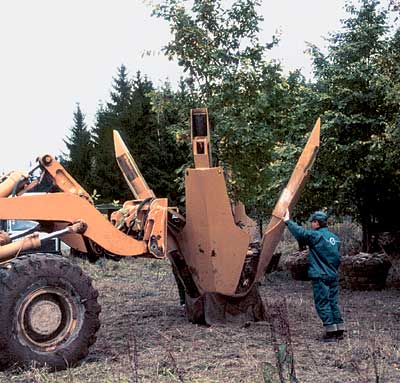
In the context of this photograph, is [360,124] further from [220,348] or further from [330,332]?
[220,348]

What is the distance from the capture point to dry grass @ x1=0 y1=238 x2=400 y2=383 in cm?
647

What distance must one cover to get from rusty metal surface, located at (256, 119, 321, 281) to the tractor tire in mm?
2817

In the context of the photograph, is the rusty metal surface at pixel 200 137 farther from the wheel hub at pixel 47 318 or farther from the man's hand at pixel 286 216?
the wheel hub at pixel 47 318

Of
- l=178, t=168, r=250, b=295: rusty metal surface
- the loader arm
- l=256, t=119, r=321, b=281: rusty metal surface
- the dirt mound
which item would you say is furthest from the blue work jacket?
the dirt mound

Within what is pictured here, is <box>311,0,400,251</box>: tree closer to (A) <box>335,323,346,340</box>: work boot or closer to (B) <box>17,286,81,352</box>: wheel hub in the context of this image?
(A) <box>335,323,346,340</box>: work boot

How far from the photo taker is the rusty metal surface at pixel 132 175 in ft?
32.1

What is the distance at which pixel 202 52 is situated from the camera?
16.4 metres

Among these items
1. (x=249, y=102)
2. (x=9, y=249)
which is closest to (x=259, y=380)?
(x=9, y=249)

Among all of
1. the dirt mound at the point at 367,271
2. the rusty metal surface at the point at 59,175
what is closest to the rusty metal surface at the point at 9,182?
the rusty metal surface at the point at 59,175

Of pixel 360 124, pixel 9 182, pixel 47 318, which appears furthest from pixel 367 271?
pixel 47 318

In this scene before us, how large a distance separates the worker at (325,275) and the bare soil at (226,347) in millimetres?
229

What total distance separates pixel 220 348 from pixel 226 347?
0.23ft

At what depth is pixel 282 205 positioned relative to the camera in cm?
966

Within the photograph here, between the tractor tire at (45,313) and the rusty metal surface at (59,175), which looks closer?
the tractor tire at (45,313)
